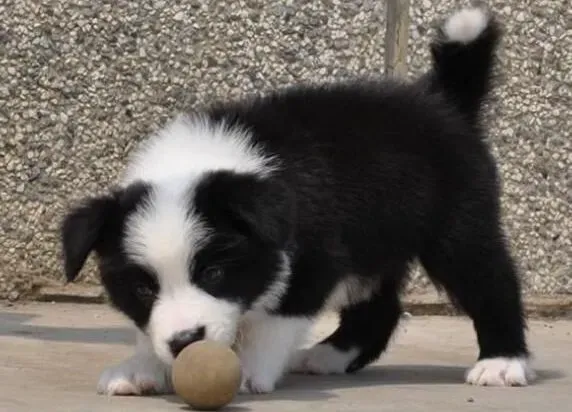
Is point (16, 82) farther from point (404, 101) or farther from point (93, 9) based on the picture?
point (404, 101)

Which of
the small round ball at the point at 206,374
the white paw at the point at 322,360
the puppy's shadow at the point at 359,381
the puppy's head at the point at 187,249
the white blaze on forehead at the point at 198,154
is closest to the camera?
the small round ball at the point at 206,374

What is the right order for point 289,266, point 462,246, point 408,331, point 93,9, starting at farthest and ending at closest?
point 93,9 < point 408,331 < point 462,246 < point 289,266

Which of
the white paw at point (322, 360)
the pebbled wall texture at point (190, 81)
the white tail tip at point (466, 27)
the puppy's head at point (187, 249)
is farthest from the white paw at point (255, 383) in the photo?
the pebbled wall texture at point (190, 81)

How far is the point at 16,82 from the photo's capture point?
311 inches

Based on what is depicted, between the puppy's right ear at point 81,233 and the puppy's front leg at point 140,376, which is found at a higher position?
the puppy's right ear at point 81,233

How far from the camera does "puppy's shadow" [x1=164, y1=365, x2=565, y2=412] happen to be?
5.05 metres

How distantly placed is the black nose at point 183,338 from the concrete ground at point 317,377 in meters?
0.20

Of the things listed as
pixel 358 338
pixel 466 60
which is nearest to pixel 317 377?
pixel 358 338

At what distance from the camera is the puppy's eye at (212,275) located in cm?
486

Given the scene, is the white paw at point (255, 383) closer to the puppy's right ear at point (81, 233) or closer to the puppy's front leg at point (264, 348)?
the puppy's front leg at point (264, 348)

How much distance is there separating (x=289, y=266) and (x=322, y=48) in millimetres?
2969

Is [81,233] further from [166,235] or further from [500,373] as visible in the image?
[500,373]

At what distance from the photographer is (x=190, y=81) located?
7926 mm

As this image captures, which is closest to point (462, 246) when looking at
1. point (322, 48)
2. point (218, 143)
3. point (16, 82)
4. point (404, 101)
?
point (404, 101)
